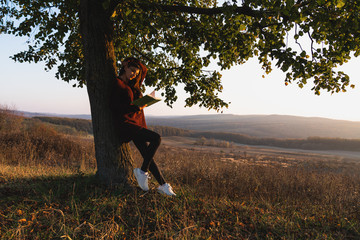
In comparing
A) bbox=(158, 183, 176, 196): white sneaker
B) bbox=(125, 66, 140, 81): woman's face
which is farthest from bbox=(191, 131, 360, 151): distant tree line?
bbox=(125, 66, 140, 81): woman's face

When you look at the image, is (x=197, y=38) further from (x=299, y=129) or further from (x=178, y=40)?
(x=299, y=129)

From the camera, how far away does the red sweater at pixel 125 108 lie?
4.22 meters

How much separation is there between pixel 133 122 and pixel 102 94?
95cm

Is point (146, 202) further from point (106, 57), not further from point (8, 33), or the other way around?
point (8, 33)

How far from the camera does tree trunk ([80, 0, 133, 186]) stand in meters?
4.67

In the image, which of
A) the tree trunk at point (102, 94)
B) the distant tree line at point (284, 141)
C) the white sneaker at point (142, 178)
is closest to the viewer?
the white sneaker at point (142, 178)

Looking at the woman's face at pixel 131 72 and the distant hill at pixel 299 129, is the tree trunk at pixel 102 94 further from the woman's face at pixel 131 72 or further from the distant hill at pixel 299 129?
the distant hill at pixel 299 129

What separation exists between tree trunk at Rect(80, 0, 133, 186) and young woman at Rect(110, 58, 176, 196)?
30 centimetres

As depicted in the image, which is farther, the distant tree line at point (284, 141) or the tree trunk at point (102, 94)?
the distant tree line at point (284, 141)

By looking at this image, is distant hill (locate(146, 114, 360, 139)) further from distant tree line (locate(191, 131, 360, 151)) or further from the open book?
the open book

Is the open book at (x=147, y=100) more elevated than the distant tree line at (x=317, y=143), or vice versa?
the open book at (x=147, y=100)

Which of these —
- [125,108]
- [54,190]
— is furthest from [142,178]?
[54,190]

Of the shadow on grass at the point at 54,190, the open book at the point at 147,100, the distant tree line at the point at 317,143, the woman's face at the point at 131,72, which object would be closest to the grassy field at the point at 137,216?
the shadow on grass at the point at 54,190

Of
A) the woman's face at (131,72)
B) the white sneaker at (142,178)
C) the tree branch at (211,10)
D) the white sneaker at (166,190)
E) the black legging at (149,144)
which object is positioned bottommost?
the white sneaker at (166,190)
